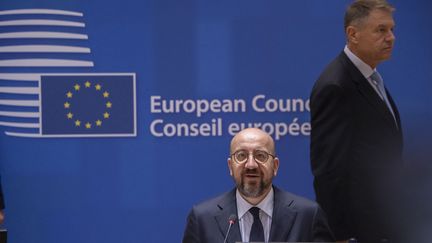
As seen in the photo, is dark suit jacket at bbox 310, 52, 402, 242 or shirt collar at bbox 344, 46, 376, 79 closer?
dark suit jacket at bbox 310, 52, 402, 242

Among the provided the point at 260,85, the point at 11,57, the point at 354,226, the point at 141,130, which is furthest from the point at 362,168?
the point at 11,57

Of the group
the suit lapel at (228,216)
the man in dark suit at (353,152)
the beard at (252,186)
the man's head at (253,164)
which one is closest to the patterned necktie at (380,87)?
the man in dark suit at (353,152)

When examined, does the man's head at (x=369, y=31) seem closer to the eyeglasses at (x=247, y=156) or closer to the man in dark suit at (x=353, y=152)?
the man in dark suit at (x=353, y=152)

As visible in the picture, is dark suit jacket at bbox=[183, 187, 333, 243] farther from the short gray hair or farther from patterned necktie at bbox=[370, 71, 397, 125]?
the short gray hair

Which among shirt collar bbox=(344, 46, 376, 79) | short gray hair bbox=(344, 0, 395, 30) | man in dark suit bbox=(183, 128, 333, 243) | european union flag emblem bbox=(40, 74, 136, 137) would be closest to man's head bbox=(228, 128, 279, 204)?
man in dark suit bbox=(183, 128, 333, 243)

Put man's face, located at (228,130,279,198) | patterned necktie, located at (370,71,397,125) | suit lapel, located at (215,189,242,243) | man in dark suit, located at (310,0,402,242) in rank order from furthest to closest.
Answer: patterned necktie, located at (370,71,397,125)
man in dark suit, located at (310,0,402,242)
man's face, located at (228,130,279,198)
suit lapel, located at (215,189,242,243)

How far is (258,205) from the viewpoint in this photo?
2836 millimetres

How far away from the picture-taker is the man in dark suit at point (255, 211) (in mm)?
2732

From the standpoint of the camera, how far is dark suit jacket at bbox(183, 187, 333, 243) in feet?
8.93

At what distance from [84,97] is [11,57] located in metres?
0.50

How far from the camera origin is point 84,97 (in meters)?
4.34

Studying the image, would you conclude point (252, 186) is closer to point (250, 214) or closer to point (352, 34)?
point (250, 214)

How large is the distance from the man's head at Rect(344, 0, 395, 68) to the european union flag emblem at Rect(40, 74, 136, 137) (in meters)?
1.55

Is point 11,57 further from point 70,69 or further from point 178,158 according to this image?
point 178,158
